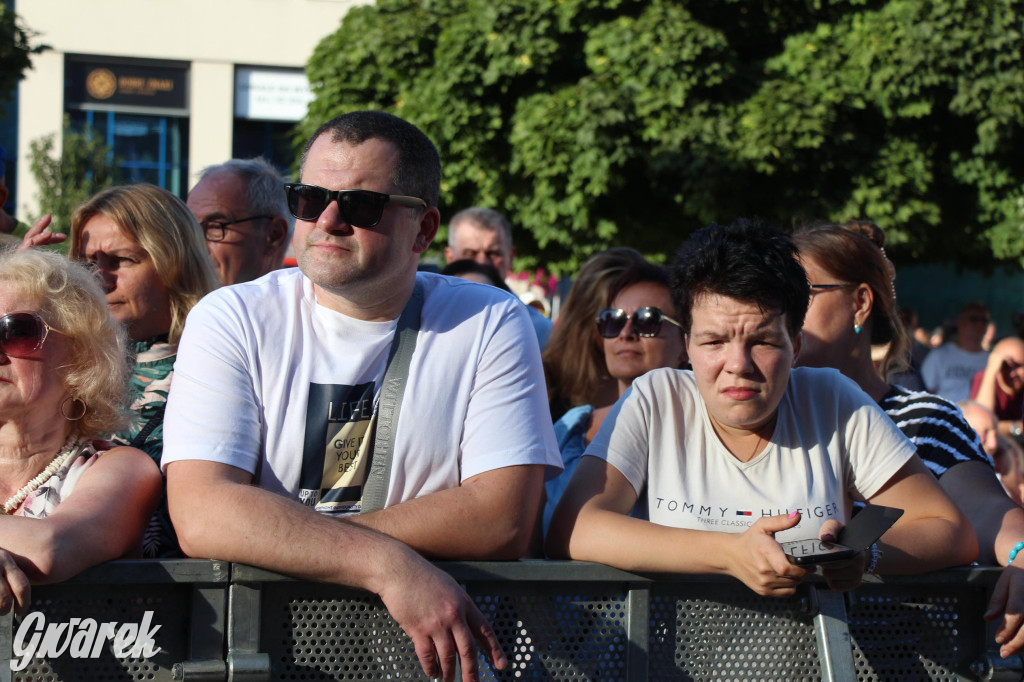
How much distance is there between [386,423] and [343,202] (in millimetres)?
556

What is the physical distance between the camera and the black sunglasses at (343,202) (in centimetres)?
268

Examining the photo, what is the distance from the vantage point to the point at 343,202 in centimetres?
268

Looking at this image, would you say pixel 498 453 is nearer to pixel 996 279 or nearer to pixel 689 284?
pixel 689 284

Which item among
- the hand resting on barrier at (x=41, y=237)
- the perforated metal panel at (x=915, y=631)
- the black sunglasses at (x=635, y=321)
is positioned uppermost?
the hand resting on barrier at (x=41, y=237)

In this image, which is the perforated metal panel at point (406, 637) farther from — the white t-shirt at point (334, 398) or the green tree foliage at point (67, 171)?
the green tree foliage at point (67, 171)

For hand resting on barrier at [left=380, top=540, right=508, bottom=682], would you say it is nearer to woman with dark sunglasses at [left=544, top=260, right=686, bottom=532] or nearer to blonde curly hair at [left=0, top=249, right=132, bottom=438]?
blonde curly hair at [left=0, top=249, right=132, bottom=438]

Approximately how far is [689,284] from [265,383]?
1104 mm

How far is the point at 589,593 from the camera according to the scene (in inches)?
92.5

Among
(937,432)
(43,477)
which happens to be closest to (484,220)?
(937,432)

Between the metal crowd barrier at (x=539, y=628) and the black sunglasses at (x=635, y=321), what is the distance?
71.7 inches

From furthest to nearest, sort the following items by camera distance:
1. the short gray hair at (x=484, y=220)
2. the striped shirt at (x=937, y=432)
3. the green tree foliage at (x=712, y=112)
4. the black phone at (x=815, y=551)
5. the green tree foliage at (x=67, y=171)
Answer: the green tree foliage at (x=67, y=171), the green tree foliage at (x=712, y=112), the short gray hair at (x=484, y=220), the striped shirt at (x=937, y=432), the black phone at (x=815, y=551)

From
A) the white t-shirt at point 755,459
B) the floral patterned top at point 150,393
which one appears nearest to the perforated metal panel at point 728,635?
the white t-shirt at point 755,459

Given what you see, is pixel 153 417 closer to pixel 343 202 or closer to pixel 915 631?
pixel 343 202

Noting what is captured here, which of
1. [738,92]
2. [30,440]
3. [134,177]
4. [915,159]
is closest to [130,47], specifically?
[134,177]
